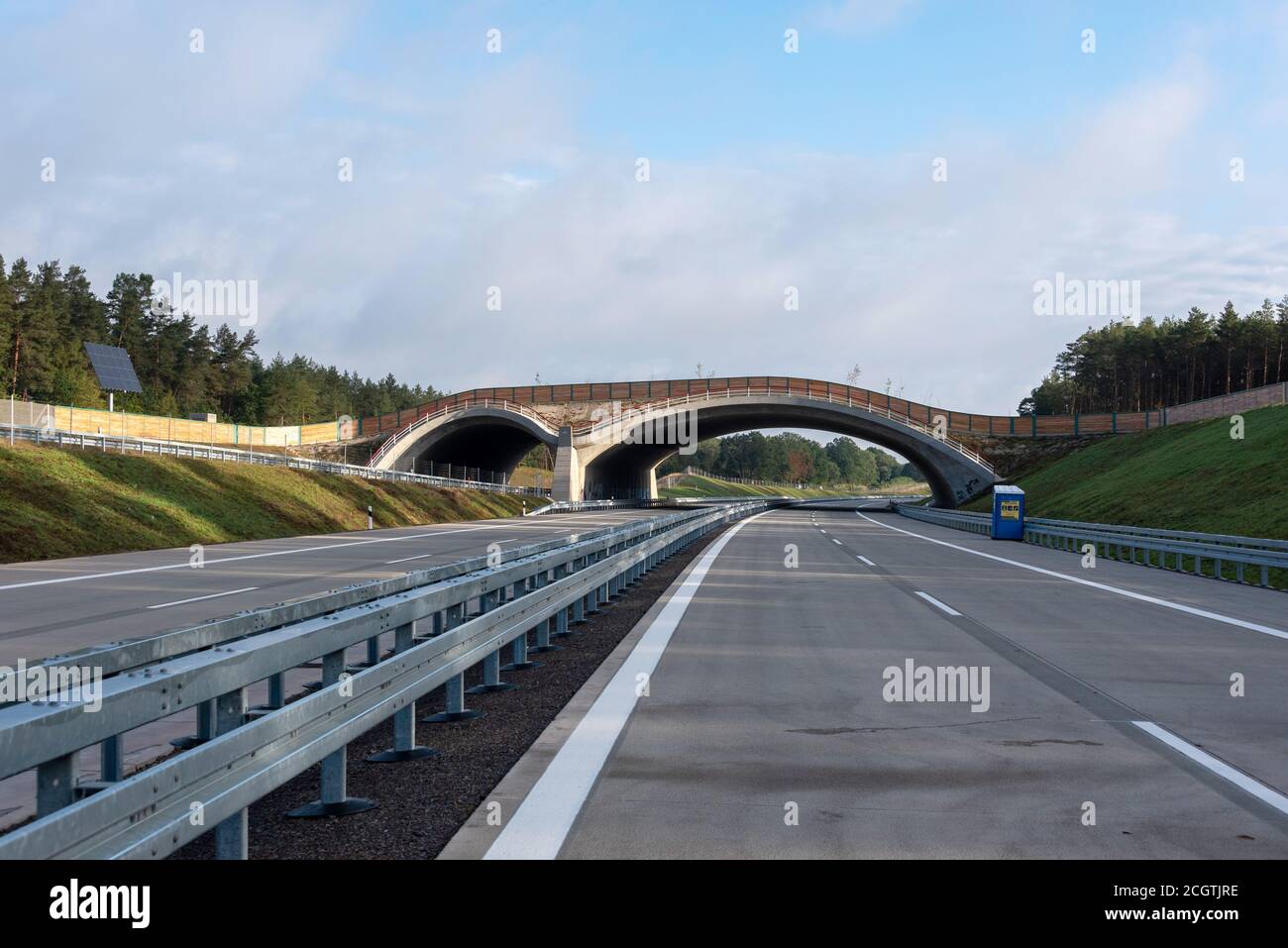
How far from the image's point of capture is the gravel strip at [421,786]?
15.1 ft

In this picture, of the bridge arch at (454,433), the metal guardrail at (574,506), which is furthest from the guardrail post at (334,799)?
the bridge arch at (454,433)

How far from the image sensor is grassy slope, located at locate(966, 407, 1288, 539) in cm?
3225

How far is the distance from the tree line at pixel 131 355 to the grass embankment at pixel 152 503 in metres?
54.5

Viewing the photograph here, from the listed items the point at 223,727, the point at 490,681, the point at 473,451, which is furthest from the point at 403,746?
the point at 473,451

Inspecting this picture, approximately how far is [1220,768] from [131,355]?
119 m

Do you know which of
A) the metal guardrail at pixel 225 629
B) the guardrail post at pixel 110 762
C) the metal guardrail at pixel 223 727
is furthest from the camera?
the metal guardrail at pixel 225 629

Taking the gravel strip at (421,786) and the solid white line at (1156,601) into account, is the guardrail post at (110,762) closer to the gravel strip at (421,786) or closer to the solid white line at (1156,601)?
the gravel strip at (421,786)

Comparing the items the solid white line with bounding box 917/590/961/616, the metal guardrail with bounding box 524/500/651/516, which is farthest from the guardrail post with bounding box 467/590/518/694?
the metal guardrail with bounding box 524/500/651/516

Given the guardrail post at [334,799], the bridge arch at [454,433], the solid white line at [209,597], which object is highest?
the bridge arch at [454,433]

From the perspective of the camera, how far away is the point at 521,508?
71.6 metres

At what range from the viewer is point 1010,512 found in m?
36.8

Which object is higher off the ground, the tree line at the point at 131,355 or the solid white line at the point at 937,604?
the tree line at the point at 131,355

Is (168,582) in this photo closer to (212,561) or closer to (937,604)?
(212,561)
